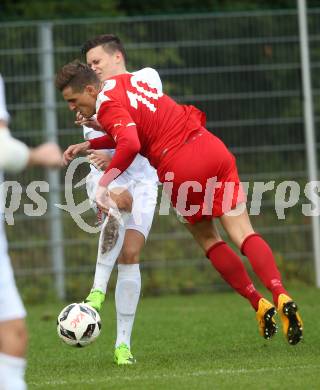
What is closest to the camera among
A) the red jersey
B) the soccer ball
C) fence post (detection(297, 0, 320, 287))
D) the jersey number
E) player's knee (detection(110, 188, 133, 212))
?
the soccer ball

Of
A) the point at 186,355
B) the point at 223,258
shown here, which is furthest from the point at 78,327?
the point at 223,258

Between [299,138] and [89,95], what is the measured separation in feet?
20.6

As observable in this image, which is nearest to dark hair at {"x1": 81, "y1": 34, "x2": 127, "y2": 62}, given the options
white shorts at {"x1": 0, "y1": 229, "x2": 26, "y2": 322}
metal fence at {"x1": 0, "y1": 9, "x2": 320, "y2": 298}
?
white shorts at {"x1": 0, "y1": 229, "x2": 26, "y2": 322}

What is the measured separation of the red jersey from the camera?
7.09 metres

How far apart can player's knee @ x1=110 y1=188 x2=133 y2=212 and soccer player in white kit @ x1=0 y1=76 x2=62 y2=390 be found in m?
2.83

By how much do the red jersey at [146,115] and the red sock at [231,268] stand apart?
69cm

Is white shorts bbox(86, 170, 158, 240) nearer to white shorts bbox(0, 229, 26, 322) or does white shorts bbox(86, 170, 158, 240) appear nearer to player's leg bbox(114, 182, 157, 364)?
player's leg bbox(114, 182, 157, 364)

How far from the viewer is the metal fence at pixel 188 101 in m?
12.9

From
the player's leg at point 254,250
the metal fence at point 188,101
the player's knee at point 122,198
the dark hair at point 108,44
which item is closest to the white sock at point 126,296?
the player's knee at point 122,198

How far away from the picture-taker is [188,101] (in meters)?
13.0

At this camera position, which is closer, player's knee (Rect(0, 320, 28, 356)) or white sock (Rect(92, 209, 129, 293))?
player's knee (Rect(0, 320, 28, 356))

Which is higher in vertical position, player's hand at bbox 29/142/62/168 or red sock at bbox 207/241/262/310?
player's hand at bbox 29/142/62/168

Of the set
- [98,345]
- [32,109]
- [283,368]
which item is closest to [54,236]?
[32,109]

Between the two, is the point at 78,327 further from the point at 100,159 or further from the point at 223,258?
the point at 100,159
